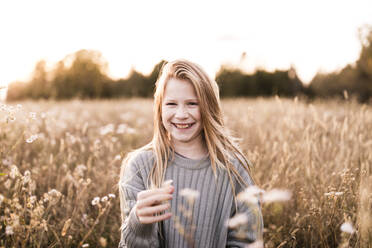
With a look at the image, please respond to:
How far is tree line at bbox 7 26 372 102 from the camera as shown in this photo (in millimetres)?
23766

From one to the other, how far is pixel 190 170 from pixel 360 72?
26.0 m

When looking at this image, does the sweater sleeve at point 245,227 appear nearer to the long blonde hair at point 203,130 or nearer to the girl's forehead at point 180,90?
the long blonde hair at point 203,130

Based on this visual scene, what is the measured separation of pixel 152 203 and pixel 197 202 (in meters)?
0.63

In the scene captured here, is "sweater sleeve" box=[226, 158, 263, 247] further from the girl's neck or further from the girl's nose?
the girl's nose

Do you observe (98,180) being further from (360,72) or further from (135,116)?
(360,72)

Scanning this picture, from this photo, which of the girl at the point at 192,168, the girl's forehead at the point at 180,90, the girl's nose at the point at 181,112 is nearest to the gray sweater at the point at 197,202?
the girl at the point at 192,168

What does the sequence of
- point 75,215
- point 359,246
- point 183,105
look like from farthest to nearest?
point 75,215 < point 183,105 < point 359,246

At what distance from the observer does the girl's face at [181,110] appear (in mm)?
1949

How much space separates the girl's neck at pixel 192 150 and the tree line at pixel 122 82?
2130cm

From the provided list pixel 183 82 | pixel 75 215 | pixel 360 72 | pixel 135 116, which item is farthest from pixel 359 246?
pixel 360 72

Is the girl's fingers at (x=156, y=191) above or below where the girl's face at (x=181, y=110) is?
below

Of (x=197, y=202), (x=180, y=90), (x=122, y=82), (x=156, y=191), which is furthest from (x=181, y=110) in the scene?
(x=122, y=82)

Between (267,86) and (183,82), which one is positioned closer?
(183,82)

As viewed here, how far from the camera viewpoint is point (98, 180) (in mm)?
2830
